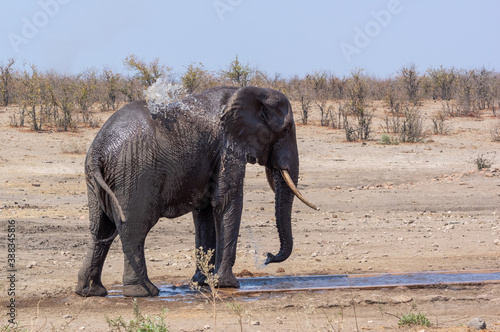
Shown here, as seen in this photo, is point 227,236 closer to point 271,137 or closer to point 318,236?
point 271,137

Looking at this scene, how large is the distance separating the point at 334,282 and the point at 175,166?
88.5 inches

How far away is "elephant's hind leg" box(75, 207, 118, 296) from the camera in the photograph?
24.7 ft

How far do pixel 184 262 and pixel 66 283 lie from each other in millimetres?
1776

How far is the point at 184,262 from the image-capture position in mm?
9773

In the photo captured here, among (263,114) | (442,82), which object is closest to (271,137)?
(263,114)

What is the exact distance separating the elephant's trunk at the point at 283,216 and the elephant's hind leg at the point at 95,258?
172 centimetres

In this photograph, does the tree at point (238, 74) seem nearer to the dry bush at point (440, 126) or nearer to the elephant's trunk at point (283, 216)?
the dry bush at point (440, 126)

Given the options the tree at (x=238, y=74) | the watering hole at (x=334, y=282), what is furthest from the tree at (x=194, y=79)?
the watering hole at (x=334, y=282)

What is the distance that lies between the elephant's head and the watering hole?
36 cm

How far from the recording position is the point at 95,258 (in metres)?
7.59

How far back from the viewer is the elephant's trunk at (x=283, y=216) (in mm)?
8070

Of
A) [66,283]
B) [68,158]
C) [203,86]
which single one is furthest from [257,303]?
[203,86]

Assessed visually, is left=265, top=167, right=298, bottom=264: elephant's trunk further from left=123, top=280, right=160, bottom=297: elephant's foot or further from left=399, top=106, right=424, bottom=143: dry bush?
left=399, top=106, right=424, bottom=143: dry bush

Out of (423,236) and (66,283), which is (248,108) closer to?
(66,283)
